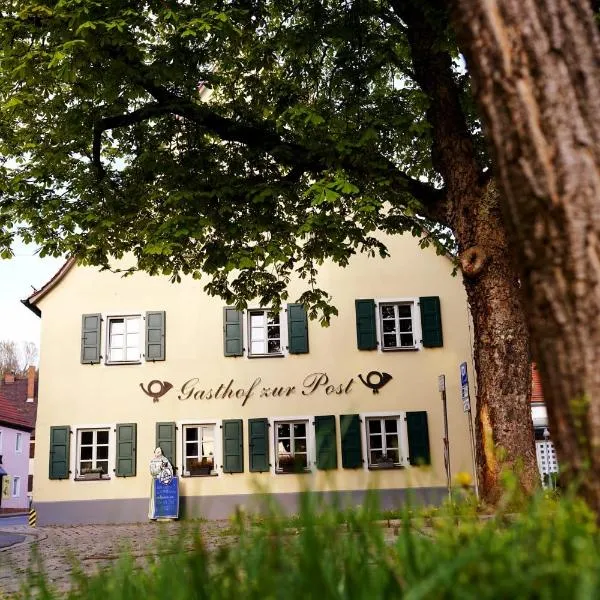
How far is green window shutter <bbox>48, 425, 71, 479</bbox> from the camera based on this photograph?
69.8ft

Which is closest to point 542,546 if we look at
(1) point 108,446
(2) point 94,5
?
(2) point 94,5

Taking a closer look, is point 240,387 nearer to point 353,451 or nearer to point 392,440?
point 353,451

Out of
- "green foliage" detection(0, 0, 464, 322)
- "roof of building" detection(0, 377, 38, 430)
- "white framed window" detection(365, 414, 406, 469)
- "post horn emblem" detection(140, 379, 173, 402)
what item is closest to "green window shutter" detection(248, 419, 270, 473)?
"post horn emblem" detection(140, 379, 173, 402)

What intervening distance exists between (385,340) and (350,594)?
65.5 ft

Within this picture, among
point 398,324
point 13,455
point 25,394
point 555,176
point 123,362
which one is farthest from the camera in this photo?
point 25,394

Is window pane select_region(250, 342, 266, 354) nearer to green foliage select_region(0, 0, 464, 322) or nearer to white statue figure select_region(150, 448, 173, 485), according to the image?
white statue figure select_region(150, 448, 173, 485)

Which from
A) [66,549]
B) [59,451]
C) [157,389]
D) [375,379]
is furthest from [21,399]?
[66,549]

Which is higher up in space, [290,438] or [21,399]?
[21,399]

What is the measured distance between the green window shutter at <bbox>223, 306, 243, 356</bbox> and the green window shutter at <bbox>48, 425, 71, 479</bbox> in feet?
15.3

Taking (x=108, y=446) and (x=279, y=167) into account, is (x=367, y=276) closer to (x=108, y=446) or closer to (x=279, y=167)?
(x=108, y=446)

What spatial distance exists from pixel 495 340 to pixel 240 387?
1260 cm

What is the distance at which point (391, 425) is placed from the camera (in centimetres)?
2117

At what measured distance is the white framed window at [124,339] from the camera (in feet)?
72.3

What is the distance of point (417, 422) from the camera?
20.9 m
